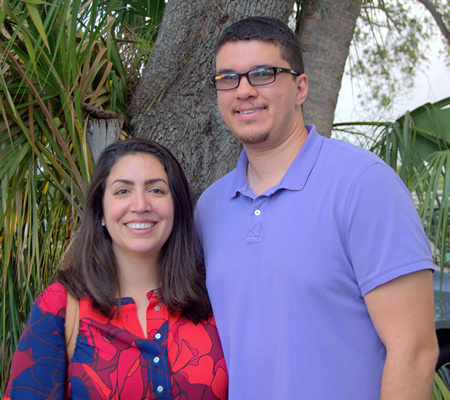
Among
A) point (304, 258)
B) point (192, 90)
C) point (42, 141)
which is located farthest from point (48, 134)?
Answer: point (304, 258)

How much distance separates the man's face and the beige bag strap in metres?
0.97

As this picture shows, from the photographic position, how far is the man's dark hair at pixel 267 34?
1959mm

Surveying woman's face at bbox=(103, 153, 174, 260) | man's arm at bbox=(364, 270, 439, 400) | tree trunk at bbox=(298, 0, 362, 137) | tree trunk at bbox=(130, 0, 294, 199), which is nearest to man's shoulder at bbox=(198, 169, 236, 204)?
woman's face at bbox=(103, 153, 174, 260)

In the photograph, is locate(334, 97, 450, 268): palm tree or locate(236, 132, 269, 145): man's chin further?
locate(334, 97, 450, 268): palm tree

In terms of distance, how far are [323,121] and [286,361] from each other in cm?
229

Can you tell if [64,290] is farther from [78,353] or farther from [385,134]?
[385,134]

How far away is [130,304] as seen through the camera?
210cm

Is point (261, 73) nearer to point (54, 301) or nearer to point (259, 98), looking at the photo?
point (259, 98)

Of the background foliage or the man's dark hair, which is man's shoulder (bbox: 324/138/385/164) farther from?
the background foliage

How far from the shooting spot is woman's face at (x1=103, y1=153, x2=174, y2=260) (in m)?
2.12

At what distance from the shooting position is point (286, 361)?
1724 mm

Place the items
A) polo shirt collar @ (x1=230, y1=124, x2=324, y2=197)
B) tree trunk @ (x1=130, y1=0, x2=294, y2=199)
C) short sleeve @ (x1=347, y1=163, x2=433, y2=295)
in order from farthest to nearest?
tree trunk @ (x1=130, y1=0, x2=294, y2=199) → polo shirt collar @ (x1=230, y1=124, x2=324, y2=197) → short sleeve @ (x1=347, y1=163, x2=433, y2=295)

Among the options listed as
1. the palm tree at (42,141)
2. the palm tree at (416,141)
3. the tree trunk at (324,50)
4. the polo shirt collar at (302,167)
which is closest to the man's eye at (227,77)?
the polo shirt collar at (302,167)

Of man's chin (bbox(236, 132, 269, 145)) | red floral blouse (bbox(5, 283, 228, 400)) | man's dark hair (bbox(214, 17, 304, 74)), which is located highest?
man's dark hair (bbox(214, 17, 304, 74))
